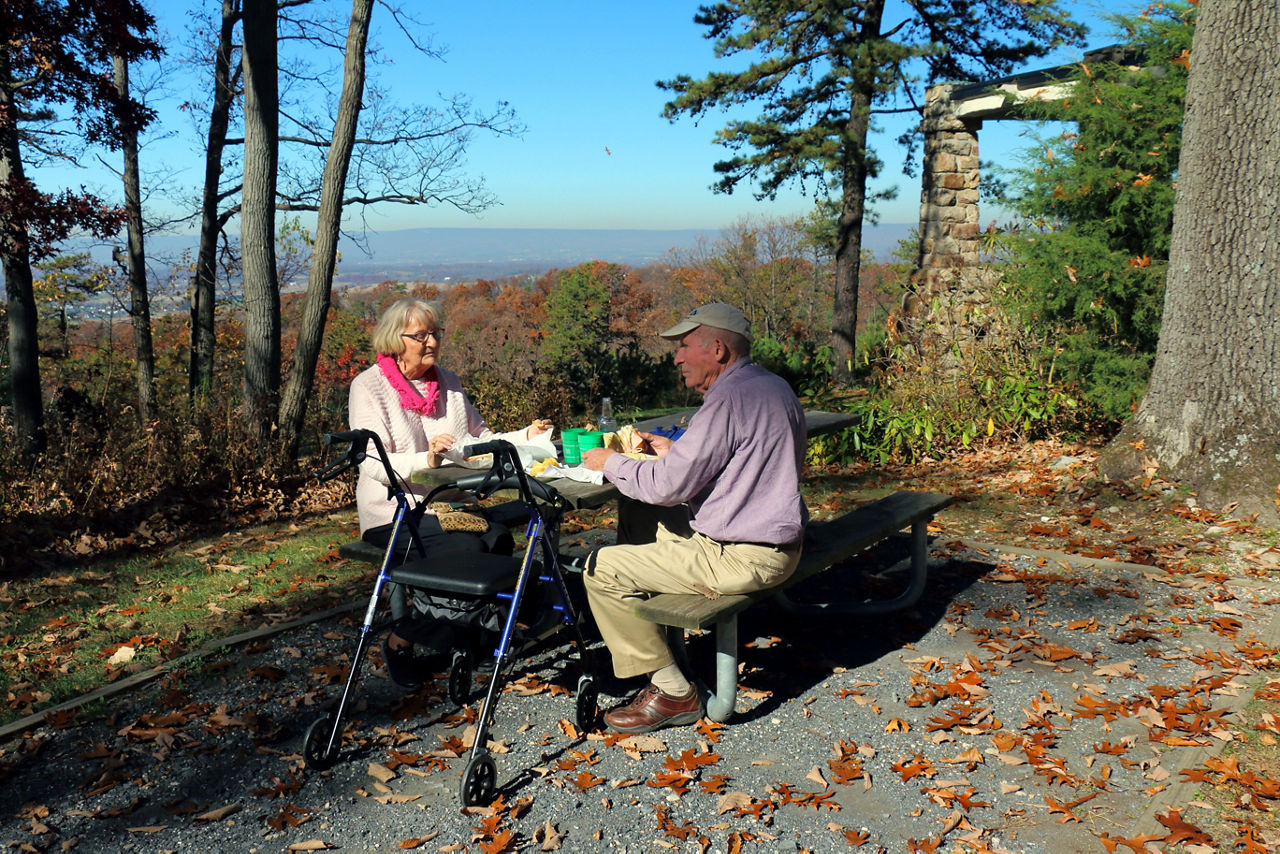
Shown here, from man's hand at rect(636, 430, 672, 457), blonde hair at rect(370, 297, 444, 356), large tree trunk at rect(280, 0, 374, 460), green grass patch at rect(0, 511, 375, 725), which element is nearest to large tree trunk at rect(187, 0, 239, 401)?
large tree trunk at rect(280, 0, 374, 460)

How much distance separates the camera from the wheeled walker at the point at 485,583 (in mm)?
3402

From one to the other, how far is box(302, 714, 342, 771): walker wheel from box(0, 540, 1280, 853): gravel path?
0.17 ft

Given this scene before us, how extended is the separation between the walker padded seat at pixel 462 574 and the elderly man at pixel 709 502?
1.14ft

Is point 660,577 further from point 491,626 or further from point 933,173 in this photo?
point 933,173

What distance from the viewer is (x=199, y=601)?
230 inches

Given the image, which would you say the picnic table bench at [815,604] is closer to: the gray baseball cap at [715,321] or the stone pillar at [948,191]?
the gray baseball cap at [715,321]

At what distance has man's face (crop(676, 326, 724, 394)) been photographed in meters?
3.90

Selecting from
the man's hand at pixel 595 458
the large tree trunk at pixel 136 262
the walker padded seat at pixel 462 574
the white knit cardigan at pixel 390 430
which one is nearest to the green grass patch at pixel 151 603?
the white knit cardigan at pixel 390 430

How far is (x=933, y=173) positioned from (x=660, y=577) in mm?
11095

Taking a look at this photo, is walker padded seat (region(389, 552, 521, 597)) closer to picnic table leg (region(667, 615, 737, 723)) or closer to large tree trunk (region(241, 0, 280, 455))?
picnic table leg (region(667, 615, 737, 723))

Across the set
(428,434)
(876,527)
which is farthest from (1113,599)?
(428,434)

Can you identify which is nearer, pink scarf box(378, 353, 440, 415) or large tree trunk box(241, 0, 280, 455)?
pink scarf box(378, 353, 440, 415)

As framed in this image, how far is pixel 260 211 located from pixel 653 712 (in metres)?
7.70

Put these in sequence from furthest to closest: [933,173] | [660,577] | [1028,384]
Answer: [933,173] → [1028,384] → [660,577]
